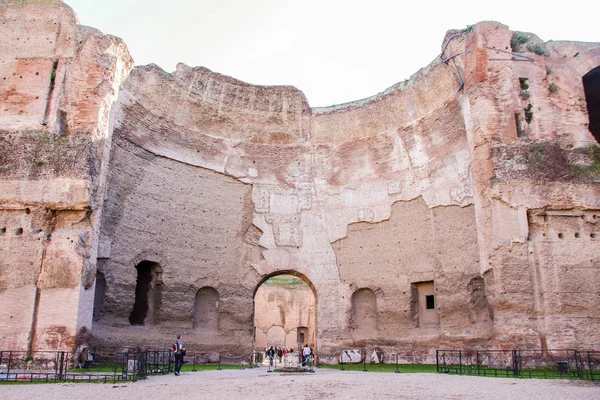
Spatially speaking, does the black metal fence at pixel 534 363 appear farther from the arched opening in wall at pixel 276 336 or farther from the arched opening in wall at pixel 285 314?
the arched opening in wall at pixel 276 336

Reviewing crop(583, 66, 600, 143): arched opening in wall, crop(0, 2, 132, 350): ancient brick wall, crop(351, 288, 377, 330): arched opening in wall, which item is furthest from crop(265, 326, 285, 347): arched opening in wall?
crop(583, 66, 600, 143): arched opening in wall

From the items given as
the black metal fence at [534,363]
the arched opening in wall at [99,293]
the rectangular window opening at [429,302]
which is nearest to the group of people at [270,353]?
the arched opening in wall at [99,293]

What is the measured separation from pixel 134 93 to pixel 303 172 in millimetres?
6553

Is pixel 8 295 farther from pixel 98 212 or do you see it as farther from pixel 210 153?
pixel 210 153

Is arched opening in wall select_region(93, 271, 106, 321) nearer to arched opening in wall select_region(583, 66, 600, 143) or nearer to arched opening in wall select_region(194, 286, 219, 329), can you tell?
arched opening in wall select_region(194, 286, 219, 329)

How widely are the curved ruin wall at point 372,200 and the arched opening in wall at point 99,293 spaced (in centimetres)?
14

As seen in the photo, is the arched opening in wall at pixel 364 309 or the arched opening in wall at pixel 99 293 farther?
the arched opening in wall at pixel 364 309

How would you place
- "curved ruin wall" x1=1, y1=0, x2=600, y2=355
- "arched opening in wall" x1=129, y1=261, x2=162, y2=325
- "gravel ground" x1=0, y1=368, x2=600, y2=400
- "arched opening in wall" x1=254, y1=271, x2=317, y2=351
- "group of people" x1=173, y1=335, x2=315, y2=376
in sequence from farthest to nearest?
"arched opening in wall" x1=254, y1=271, x2=317, y2=351 < "arched opening in wall" x1=129, y1=261, x2=162, y2=325 < "curved ruin wall" x1=1, y1=0, x2=600, y2=355 < "group of people" x1=173, y1=335, x2=315, y2=376 < "gravel ground" x1=0, y1=368, x2=600, y2=400

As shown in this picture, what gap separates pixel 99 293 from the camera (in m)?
13.6

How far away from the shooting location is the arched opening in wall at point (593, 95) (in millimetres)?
15580

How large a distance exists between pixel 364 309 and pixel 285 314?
34.1 feet

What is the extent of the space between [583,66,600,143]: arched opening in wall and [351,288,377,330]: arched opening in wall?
948 centimetres

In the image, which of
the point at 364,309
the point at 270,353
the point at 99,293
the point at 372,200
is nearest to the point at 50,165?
the point at 99,293

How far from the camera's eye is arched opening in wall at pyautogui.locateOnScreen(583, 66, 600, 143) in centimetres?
1558
